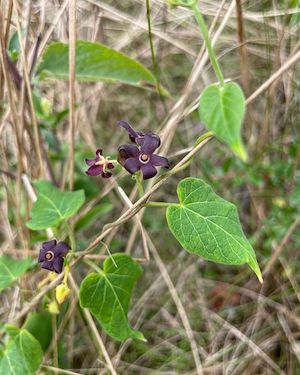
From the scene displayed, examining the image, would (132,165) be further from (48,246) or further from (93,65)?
(93,65)

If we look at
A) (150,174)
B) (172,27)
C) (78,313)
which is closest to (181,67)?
(172,27)

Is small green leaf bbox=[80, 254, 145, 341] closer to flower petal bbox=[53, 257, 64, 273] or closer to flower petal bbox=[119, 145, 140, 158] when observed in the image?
flower petal bbox=[53, 257, 64, 273]

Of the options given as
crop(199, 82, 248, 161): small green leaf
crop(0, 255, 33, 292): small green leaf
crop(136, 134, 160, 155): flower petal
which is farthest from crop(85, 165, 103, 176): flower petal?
crop(0, 255, 33, 292): small green leaf

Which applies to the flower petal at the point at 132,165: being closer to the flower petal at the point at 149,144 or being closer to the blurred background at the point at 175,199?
the flower petal at the point at 149,144

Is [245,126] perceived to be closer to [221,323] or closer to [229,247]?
[221,323]

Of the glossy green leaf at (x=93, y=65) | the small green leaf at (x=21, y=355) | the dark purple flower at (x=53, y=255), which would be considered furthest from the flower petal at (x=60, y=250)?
the glossy green leaf at (x=93, y=65)

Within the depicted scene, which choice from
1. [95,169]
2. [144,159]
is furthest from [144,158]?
[95,169]

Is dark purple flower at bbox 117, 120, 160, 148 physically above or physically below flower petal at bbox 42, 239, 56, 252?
above
